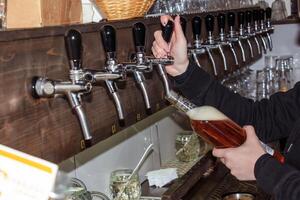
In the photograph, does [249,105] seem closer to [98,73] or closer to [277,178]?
[277,178]

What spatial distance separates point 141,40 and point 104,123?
0.99 ft

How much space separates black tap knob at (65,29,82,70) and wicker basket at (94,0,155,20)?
42 centimetres

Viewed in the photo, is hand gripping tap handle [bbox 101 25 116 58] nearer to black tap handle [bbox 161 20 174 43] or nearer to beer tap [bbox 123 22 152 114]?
beer tap [bbox 123 22 152 114]

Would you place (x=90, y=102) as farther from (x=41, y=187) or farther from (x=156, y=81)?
(x=41, y=187)

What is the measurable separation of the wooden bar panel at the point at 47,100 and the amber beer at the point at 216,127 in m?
0.29

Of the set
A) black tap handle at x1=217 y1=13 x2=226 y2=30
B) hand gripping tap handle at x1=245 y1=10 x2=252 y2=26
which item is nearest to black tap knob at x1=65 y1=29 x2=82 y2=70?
black tap handle at x1=217 y1=13 x2=226 y2=30

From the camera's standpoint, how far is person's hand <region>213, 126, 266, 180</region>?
1.47m

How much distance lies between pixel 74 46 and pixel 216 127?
1.53ft

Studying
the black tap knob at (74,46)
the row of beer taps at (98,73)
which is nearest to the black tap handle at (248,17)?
the row of beer taps at (98,73)

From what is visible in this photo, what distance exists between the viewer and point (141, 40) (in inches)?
56.9

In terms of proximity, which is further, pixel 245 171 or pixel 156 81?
pixel 156 81

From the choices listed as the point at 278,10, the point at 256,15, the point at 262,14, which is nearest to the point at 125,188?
the point at 256,15

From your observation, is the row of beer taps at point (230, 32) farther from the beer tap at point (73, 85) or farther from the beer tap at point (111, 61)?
the beer tap at point (73, 85)

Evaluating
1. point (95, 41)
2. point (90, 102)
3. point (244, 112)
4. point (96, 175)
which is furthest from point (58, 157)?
point (244, 112)
